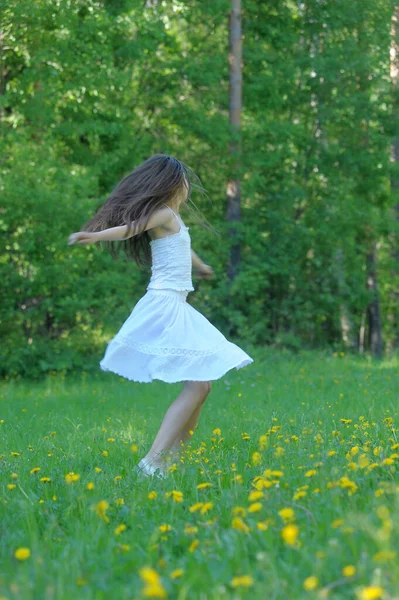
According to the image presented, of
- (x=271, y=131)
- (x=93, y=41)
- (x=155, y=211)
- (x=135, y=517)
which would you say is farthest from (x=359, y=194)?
(x=135, y=517)

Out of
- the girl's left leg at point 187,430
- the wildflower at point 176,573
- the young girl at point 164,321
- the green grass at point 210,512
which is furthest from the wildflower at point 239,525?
the girl's left leg at point 187,430

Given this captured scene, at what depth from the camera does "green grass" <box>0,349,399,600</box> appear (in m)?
2.69

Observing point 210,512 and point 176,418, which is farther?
point 176,418

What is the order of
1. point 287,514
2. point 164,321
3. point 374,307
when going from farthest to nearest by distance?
point 374,307 < point 164,321 < point 287,514

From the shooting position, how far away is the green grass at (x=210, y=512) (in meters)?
2.69

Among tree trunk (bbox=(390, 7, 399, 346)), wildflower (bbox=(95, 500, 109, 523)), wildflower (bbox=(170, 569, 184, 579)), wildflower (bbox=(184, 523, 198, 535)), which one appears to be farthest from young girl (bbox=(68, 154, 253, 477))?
tree trunk (bbox=(390, 7, 399, 346))

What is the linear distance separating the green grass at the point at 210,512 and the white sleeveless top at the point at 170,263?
1.05 meters

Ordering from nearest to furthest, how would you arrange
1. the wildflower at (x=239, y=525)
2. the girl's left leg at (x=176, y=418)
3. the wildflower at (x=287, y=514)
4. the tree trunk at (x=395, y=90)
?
the wildflower at (x=287, y=514), the wildflower at (x=239, y=525), the girl's left leg at (x=176, y=418), the tree trunk at (x=395, y=90)

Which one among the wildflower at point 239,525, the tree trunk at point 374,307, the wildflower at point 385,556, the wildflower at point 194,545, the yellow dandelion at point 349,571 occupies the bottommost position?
the tree trunk at point 374,307

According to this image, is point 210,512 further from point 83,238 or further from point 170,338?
point 83,238

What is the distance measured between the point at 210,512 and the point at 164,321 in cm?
185

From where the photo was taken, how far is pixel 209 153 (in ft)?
60.4

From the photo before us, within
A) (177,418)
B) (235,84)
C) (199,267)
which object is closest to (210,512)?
(177,418)

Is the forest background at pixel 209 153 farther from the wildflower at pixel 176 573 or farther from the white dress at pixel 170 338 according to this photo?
the wildflower at pixel 176 573
